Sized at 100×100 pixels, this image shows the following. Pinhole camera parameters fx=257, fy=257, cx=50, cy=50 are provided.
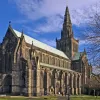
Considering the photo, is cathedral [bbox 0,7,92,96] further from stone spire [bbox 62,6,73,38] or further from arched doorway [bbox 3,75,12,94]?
stone spire [bbox 62,6,73,38]

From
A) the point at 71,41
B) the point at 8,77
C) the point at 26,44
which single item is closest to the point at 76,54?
the point at 71,41

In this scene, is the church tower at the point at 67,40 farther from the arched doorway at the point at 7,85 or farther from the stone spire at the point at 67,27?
the arched doorway at the point at 7,85

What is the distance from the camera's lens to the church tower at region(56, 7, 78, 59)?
12525cm

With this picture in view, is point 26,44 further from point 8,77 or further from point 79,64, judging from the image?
point 79,64

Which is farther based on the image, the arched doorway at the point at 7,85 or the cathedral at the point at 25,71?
the arched doorway at the point at 7,85

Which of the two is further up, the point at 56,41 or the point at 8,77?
the point at 56,41

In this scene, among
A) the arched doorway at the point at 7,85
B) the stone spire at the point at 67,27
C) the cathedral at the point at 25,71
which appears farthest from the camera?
the stone spire at the point at 67,27

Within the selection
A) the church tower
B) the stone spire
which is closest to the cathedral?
the church tower

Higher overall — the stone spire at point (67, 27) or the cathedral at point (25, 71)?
the stone spire at point (67, 27)

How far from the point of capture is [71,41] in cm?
12494

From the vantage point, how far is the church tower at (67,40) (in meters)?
125

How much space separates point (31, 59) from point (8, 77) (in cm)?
907

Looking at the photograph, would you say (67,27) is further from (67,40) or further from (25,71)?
(25,71)

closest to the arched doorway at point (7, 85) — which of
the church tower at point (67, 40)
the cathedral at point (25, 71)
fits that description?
the cathedral at point (25, 71)
